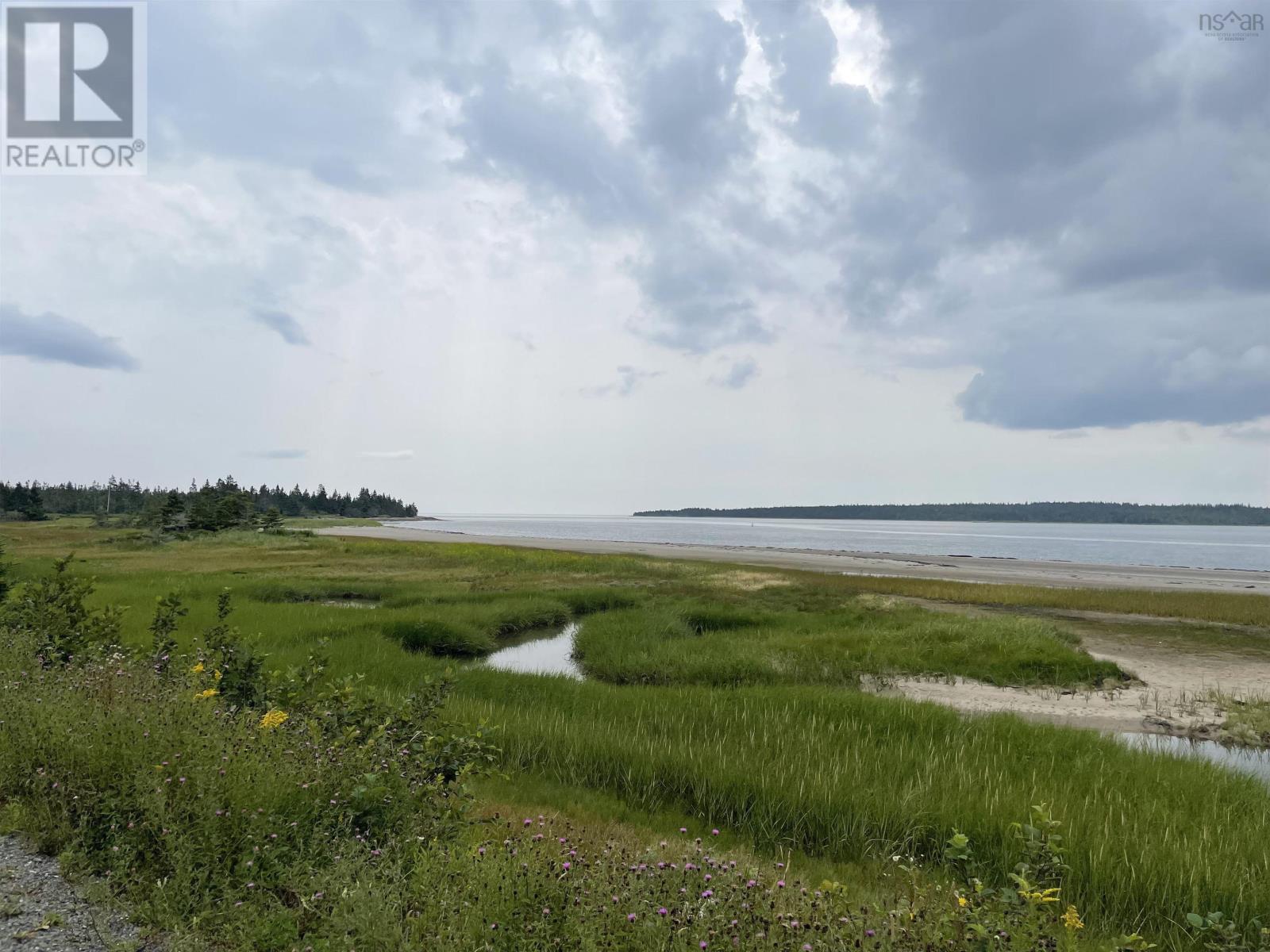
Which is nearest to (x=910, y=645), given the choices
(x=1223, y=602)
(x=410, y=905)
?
(x=410, y=905)

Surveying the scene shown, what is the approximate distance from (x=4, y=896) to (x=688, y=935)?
4.92 meters

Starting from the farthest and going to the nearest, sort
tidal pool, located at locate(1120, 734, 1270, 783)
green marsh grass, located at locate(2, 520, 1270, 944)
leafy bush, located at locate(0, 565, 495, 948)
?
tidal pool, located at locate(1120, 734, 1270, 783) < green marsh grass, located at locate(2, 520, 1270, 944) < leafy bush, located at locate(0, 565, 495, 948)

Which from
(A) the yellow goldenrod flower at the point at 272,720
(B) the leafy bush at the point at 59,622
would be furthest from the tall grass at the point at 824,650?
(A) the yellow goldenrod flower at the point at 272,720

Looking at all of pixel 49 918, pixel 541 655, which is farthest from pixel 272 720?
pixel 541 655

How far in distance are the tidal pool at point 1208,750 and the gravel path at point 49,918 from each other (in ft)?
46.0

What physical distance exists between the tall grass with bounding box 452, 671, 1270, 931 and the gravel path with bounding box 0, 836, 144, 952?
18.6 ft

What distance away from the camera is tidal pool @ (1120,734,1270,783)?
1133 cm

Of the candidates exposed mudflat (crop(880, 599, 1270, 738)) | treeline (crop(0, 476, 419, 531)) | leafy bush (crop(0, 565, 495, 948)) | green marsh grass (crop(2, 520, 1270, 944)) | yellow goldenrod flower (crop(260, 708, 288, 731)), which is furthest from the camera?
treeline (crop(0, 476, 419, 531))

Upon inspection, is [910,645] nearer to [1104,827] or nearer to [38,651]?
[1104,827]

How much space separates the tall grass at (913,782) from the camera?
6.51 m

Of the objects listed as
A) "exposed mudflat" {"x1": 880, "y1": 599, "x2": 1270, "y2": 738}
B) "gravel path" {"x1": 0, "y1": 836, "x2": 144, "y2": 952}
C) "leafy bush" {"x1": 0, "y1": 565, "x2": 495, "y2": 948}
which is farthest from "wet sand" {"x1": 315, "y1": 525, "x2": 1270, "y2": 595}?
"gravel path" {"x1": 0, "y1": 836, "x2": 144, "y2": 952}

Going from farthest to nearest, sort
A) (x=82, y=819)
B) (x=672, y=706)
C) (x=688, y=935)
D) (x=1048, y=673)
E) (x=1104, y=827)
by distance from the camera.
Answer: (x=1048, y=673), (x=672, y=706), (x=1104, y=827), (x=82, y=819), (x=688, y=935)

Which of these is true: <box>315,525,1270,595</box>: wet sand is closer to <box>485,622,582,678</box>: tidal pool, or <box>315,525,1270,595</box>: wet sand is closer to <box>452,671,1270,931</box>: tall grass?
<box>485,622,582,678</box>: tidal pool

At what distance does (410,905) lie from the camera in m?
4.43
